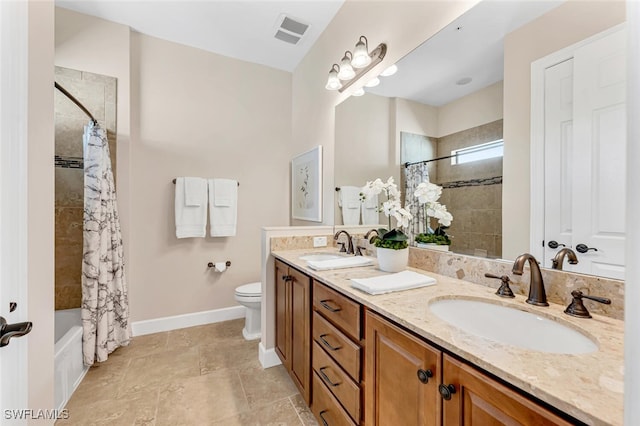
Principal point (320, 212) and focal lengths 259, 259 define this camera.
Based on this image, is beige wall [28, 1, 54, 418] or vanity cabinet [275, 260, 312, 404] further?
vanity cabinet [275, 260, 312, 404]

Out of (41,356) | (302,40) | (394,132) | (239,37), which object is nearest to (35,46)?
(41,356)

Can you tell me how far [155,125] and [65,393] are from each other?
7.26ft

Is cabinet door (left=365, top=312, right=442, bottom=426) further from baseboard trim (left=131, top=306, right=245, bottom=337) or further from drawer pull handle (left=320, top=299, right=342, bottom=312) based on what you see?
baseboard trim (left=131, top=306, right=245, bottom=337)

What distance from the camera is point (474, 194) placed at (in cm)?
124

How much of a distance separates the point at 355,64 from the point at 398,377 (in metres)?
1.90

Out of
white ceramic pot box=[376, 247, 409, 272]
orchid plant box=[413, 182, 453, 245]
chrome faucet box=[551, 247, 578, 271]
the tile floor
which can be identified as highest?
orchid plant box=[413, 182, 453, 245]

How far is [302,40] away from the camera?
8.49ft

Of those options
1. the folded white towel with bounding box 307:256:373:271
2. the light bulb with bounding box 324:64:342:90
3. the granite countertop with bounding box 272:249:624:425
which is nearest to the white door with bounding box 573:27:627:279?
the granite countertop with bounding box 272:249:624:425

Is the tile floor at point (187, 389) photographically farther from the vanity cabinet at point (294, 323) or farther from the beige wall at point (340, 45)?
the beige wall at point (340, 45)

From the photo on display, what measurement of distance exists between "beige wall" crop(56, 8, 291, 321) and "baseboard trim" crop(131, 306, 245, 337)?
0.05m

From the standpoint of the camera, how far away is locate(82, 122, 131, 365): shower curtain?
1.90 meters

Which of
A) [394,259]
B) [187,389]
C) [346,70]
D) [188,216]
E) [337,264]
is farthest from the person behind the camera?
[188,216]

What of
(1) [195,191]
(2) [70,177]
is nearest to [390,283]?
(1) [195,191]

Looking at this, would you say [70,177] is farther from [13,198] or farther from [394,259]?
[394,259]
